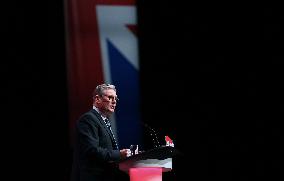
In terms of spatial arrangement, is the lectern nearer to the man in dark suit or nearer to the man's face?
the man in dark suit

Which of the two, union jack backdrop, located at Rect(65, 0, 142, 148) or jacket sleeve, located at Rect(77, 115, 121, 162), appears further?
union jack backdrop, located at Rect(65, 0, 142, 148)

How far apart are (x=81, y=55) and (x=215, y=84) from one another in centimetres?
115

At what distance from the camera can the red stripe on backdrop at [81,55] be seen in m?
4.41

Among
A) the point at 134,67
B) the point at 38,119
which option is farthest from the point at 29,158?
the point at 134,67

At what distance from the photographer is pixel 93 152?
8.71 feet

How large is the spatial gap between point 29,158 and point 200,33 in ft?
5.65

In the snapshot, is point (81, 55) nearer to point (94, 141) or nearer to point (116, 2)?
point (116, 2)

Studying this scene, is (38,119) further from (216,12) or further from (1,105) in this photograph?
(216,12)

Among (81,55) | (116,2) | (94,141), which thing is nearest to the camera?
(94,141)

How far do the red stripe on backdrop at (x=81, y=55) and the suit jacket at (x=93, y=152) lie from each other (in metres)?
1.60

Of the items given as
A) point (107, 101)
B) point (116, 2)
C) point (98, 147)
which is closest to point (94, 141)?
point (98, 147)

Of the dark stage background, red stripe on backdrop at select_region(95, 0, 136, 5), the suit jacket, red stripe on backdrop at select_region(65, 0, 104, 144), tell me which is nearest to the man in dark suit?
the suit jacket

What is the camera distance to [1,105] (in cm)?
423

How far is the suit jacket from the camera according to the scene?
2.65 metres
